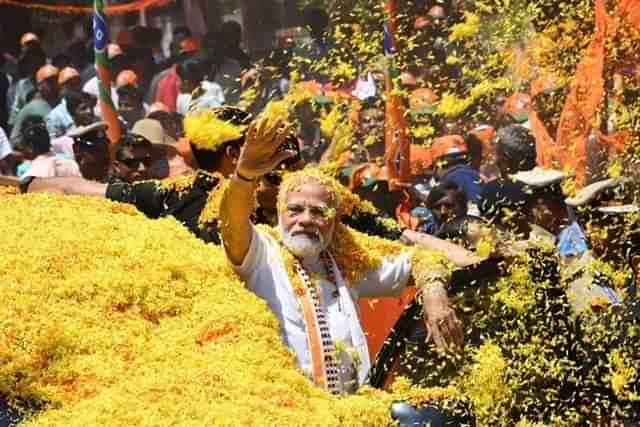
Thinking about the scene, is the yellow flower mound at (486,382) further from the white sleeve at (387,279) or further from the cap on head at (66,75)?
the cap on head at (66,75)

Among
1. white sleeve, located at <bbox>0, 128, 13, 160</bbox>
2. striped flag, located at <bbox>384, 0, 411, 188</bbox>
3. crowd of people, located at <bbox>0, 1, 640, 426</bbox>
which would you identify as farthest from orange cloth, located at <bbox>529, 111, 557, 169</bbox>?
white sleeve, located at <bbox>0, 128, 13, 160</bbox>

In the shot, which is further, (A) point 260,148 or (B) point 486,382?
(B) point 486,382

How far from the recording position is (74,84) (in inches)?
544

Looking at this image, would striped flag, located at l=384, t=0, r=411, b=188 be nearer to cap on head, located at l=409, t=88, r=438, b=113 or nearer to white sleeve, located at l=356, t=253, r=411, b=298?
cap on head, located at l=409, t=88, r=438, b=113

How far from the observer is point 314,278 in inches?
228

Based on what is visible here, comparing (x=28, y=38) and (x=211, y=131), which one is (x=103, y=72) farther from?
(x=211, y=131)

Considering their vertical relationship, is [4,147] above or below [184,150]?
below

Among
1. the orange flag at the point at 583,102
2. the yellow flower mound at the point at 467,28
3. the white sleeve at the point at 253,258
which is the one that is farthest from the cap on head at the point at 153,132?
the white sleeve at the point at 253,258

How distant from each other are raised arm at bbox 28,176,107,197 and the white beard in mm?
1001

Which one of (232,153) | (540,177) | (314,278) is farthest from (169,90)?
(314,278)

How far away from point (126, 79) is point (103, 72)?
1416 millimetres

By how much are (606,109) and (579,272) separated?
2375mm

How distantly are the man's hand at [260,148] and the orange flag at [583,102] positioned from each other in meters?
3.61

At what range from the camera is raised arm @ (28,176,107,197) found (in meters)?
6.29
